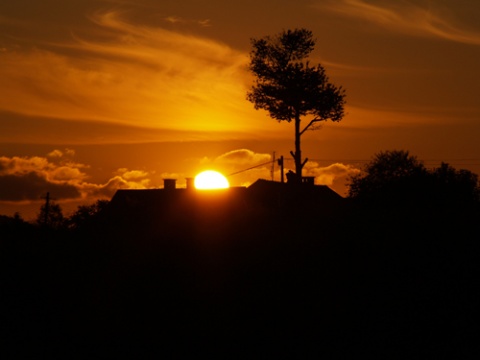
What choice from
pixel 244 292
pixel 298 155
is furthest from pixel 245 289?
pixel 298 155

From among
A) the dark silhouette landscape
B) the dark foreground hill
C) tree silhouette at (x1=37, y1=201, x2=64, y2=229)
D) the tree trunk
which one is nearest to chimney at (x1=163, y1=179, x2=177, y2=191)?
tree silhouette at (x1=37, y1=201, x2=64, y2=229)

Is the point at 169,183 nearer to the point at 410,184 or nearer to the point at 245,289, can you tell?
the point at 410,184

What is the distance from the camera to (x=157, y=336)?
1967 cm

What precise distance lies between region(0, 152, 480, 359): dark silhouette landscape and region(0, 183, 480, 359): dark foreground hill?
36 mm

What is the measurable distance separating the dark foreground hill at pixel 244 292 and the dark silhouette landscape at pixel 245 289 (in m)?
0.04

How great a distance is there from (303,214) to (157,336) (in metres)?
10.6

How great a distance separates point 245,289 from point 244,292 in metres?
0.13

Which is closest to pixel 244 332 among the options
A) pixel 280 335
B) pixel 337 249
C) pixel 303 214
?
pixel 280 335

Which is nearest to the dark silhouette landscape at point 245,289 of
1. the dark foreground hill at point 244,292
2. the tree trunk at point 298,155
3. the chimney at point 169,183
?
the dark foreground hill at point 244,292

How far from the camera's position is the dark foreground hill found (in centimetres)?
1970

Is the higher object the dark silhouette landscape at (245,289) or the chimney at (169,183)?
the chimney at (169,183)

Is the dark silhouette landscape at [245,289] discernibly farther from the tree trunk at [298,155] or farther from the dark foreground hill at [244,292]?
the tree trunk at [298,155]

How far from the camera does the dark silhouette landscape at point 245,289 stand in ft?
64.7

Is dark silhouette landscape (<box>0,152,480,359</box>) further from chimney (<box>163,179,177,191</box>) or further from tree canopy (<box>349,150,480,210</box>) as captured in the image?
chimney (<box>163,179,177,191</box>)
